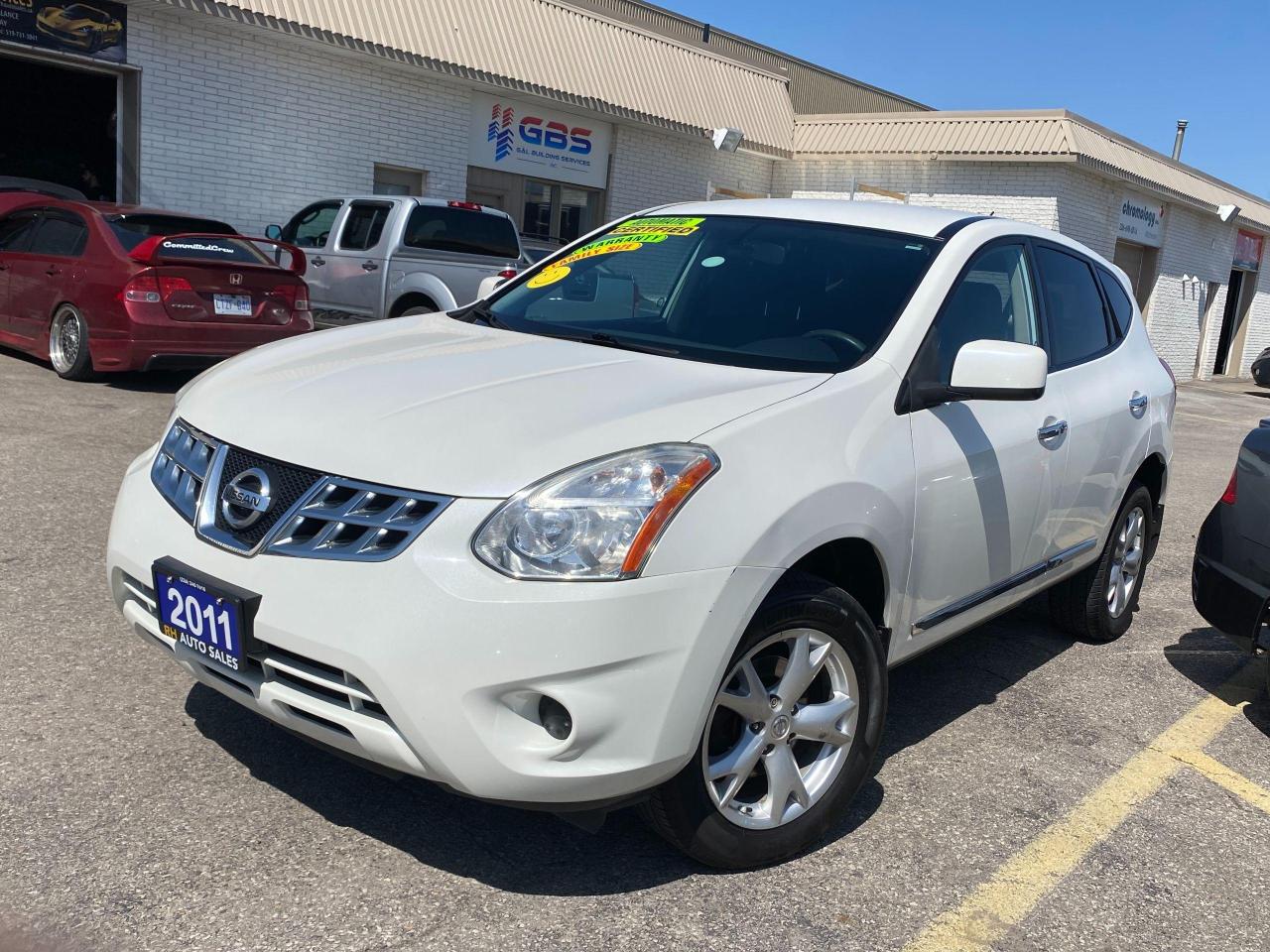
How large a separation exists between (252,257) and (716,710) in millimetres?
7570

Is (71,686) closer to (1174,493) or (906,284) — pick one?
(906,284)

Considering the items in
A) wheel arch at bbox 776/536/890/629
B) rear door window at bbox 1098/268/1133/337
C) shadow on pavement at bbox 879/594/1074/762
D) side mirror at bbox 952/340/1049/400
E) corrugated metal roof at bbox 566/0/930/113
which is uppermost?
corrugated metal roof at bbox 566/0/930/113

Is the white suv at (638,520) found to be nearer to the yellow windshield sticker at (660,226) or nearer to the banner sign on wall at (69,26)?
the yellow windshield sticker at (660,226)

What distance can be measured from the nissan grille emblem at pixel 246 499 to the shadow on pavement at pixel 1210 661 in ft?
12.2

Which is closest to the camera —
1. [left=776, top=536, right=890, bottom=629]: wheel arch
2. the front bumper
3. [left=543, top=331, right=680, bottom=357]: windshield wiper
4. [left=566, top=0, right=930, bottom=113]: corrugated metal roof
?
the front bumper

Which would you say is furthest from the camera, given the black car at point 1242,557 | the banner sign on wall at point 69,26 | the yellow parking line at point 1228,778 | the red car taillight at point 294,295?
the banner sign on wall at point 69,26

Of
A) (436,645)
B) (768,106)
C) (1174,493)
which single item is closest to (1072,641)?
(436,645)

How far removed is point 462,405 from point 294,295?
7.06 meters

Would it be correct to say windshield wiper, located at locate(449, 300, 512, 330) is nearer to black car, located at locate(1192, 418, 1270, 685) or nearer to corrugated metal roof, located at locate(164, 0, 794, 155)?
black car, located at locate(1192, 418, 1270, 685)

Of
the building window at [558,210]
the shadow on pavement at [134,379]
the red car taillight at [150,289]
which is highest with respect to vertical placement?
the building window at [558,210]

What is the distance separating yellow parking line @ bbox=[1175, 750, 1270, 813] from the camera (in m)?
3.68

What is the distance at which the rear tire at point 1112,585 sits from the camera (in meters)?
4.89

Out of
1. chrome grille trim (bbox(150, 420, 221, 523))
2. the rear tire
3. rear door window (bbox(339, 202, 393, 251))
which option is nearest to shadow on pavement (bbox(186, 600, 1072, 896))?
chrome grille trim (bbox(150, 420, 221, 523))

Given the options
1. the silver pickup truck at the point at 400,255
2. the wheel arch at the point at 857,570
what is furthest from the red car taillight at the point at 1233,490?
the silver pickup truck at the point at 400,255
